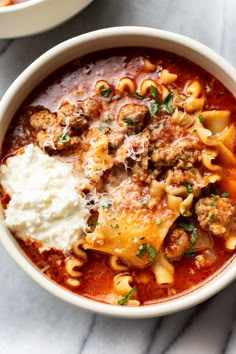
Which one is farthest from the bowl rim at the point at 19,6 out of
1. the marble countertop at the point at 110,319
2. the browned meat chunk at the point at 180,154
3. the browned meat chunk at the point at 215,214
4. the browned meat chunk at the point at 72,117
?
the browned meat chunk at the point at 215,214

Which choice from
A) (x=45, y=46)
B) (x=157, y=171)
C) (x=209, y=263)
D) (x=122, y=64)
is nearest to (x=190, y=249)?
(x=209, y=263)

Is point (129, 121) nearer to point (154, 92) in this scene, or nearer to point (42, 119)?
point (154, 92)

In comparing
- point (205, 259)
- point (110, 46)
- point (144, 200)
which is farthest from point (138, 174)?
point (110, 46)

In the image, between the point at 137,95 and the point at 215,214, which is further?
the point at 137,95

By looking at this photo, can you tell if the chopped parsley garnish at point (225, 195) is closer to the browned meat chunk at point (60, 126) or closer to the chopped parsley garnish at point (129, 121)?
the chopped parsley garnish at point (129, 121)

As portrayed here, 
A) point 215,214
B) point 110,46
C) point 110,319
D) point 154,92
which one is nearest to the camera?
point 215,214

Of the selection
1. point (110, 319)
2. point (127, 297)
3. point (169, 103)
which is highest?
point (169, 103)

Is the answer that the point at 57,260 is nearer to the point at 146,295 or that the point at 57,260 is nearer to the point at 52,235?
the point at 52,235
